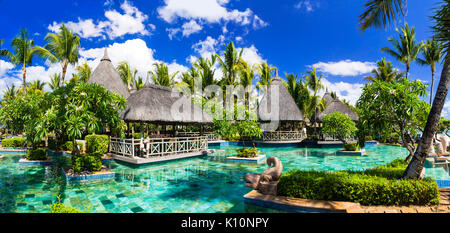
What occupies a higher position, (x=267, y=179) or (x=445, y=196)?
(x=267, y=179)

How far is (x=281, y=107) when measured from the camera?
875 inches

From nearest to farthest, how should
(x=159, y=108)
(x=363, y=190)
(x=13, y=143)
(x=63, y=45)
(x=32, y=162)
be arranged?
(x=363, y=190) → (x=32, y=162) → (x=159, y=108) → (x=13, y=143) → (x=63, y=45)

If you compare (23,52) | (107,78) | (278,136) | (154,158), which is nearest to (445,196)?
(154,158)

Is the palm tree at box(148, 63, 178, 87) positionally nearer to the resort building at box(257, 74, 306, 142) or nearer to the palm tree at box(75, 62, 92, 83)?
the palm tree at box(75, 62, 92, 83)

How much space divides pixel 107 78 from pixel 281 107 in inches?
622

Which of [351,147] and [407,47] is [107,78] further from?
[407,47]

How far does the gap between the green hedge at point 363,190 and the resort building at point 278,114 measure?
16.2 meters

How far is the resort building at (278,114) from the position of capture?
2162 centimetres

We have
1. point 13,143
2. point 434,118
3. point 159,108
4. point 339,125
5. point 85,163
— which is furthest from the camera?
point 13,143

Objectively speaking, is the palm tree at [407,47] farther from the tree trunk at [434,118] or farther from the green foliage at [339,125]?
the tree trunk at [434,118]

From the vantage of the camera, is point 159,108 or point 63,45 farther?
point 63,45

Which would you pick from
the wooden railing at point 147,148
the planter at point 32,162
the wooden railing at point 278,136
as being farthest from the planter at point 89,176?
the wooden railing at point 278,136
